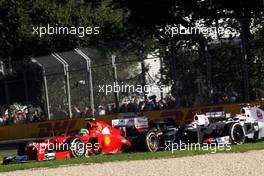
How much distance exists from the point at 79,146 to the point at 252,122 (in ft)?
15.0

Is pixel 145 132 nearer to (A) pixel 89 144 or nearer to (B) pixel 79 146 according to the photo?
(A) pixel 89 144

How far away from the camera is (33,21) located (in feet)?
141

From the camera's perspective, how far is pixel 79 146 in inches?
719

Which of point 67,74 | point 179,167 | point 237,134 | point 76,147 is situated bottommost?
point 179,167

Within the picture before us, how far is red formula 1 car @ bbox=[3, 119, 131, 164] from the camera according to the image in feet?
59.8

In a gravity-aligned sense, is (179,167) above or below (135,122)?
below

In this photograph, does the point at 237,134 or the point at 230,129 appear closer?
the point at 230,129

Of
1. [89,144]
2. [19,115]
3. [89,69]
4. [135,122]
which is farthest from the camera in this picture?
[19,115]

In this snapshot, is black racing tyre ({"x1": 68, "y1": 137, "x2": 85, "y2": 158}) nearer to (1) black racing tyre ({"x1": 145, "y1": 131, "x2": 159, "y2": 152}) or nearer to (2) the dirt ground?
(1) black racing tyre ({"x1": 145, "y1": 131, "x2": 159, "y2": 152})

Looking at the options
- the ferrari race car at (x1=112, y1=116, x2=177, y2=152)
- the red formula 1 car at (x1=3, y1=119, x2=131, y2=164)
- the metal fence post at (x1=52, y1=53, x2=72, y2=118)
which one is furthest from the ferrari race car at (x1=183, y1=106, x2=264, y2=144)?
the metal fence post at (x1=52, y1=53, x2=72, y2=118)

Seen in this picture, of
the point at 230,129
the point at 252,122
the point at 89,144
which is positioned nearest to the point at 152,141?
the point at 89,144

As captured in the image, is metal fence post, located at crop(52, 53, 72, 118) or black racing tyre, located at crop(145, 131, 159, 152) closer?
black racing tyre, located at crop(145, 131, 159, 152)

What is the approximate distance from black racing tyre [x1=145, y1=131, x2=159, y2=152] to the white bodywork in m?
2.27

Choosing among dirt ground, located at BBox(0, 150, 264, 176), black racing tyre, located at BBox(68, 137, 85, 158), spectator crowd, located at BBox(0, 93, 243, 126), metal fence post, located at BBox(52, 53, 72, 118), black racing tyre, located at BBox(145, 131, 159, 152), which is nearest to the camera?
dirt ground, located at BBox(0, 150, 264, 176)
